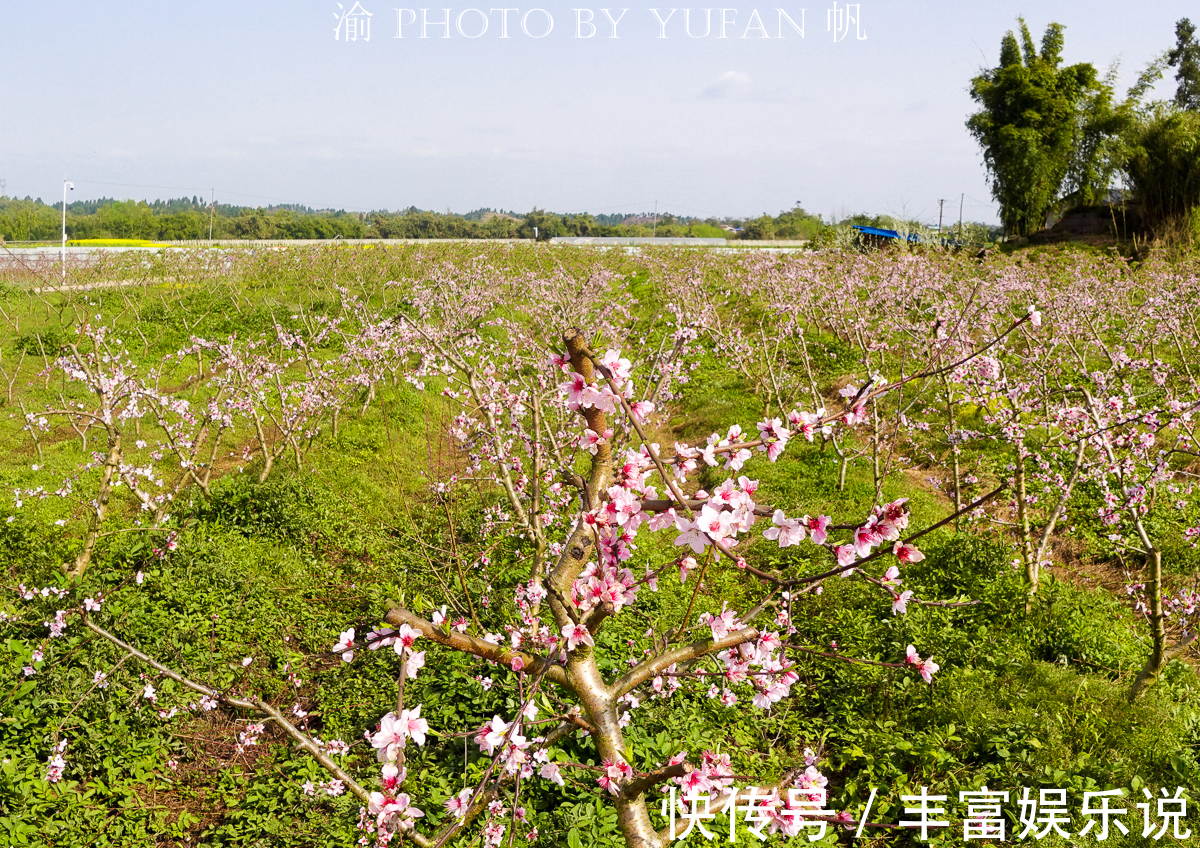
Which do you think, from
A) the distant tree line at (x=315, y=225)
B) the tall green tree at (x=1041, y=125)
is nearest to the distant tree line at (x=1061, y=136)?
the tall green tree at (x=1041, y=125)

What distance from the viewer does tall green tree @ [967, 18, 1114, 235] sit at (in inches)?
1067

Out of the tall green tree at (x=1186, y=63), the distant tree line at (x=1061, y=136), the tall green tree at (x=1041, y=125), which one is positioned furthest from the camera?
the tall green tree at (x=1186, y=63)

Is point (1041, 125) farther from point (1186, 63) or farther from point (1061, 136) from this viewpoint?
point (1186, 63)

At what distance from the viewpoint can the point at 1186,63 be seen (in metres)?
39.8

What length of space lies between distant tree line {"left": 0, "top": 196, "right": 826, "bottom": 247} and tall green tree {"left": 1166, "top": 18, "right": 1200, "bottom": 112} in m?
19.3

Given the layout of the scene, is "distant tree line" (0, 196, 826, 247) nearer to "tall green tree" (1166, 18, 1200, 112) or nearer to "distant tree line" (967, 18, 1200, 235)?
"distant tree line" (967, 18, 1200, 235)

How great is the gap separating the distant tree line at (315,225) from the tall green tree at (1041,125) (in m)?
7.52

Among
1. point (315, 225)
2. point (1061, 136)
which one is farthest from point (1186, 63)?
point (315, 225)

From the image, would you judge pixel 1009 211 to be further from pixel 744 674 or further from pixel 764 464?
pixel 744 674

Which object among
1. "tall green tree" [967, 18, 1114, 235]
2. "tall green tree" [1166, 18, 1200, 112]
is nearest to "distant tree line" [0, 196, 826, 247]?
"tall green tree" [967, 18, 1114, 235]

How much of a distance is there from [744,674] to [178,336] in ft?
46.1

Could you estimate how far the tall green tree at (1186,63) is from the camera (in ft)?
129

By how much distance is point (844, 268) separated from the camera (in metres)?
15.3

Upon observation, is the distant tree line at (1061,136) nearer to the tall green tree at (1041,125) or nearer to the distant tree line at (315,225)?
the tall green tree at (1041,125)
